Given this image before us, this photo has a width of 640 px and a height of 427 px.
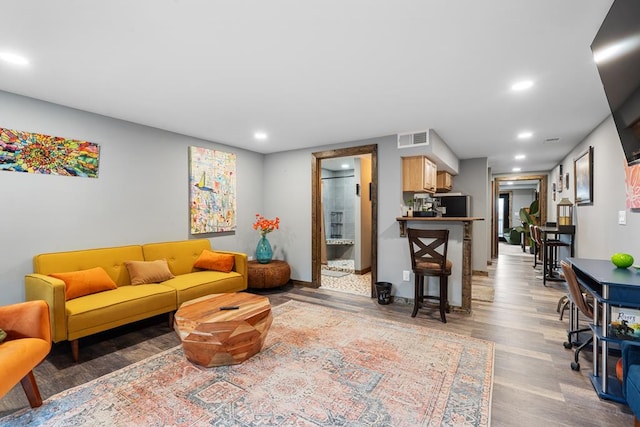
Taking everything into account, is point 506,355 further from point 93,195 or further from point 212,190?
point 93,195

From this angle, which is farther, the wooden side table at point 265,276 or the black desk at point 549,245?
the black desk at point 549,245

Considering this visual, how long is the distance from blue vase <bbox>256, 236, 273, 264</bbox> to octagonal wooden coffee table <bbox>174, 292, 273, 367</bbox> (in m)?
2.26

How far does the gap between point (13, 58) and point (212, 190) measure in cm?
257

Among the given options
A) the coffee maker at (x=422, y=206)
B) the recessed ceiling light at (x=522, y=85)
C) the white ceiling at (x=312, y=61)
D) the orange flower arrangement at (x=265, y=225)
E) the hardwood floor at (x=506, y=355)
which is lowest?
the hardwood floor at (x=506, y=355)

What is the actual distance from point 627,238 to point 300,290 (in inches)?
157

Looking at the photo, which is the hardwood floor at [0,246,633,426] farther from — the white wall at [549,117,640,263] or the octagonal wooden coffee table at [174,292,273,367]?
the white wall at [549,117,640,263]

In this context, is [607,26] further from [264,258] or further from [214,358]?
[264,258]

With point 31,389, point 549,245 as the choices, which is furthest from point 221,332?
point 549,245

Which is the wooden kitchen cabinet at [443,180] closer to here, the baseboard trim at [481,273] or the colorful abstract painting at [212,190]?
the baseboard trim at [481,273]

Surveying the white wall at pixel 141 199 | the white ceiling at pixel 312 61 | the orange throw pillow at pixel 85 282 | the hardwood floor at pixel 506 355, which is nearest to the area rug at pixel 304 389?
the hardwood floor at pixel 506 355

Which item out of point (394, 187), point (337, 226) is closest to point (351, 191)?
point (337, 226)

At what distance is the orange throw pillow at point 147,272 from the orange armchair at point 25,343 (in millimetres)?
1269

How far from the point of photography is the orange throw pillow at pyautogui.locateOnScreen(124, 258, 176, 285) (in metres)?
3.28

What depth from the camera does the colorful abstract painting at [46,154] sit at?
2730 mm
